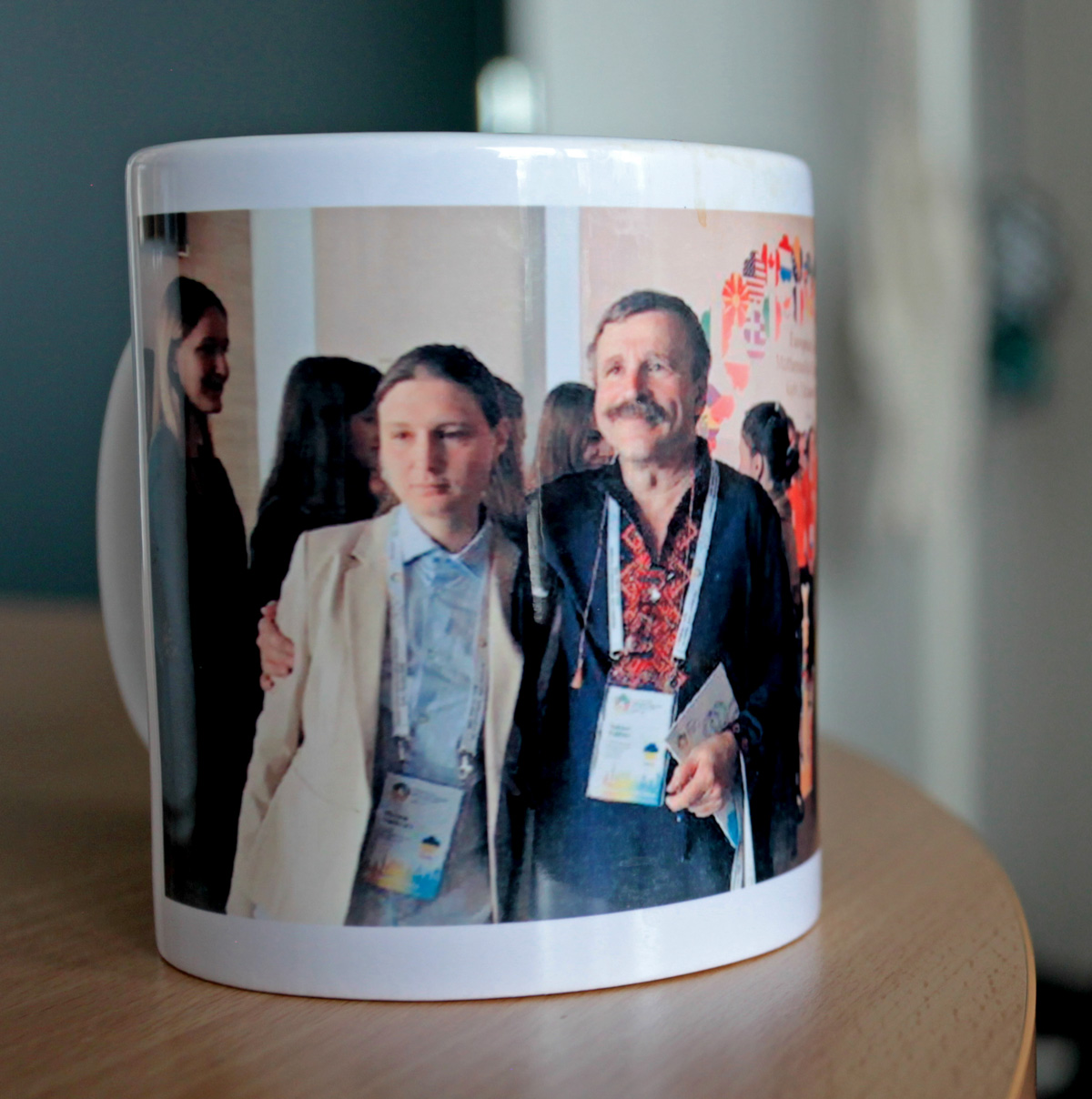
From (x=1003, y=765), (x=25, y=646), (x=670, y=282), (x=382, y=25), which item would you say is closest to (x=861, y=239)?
(x=1003, y=765)

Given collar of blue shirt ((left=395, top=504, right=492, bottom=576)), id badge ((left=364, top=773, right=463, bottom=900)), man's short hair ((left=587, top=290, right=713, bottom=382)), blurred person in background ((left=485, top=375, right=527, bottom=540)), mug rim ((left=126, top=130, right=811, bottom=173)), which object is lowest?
id badge ((left=364, top=773, right=463, bottom=900))

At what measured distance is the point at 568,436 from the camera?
0.34m

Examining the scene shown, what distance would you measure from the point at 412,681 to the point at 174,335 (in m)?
0.11

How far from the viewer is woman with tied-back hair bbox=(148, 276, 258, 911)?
13.8 inches

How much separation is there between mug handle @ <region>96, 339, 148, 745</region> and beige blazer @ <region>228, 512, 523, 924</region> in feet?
0.35

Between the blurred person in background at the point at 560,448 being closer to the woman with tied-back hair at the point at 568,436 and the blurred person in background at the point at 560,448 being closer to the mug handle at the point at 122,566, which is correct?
the woman with tied-back hair at the point at 568,436

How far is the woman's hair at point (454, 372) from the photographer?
1.09 ft

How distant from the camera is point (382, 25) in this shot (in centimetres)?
80

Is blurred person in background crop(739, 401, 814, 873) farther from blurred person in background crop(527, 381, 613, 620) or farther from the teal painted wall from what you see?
the teal painted wall

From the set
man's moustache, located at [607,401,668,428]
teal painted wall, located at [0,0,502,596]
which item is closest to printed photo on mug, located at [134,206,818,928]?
man's moustache, located at [607,401,668,428]

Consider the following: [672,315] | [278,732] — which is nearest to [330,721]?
[278,732]

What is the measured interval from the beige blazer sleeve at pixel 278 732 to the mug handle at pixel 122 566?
98mm

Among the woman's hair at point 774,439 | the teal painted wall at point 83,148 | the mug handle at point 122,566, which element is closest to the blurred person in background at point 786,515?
the woman's hair at point 774,439

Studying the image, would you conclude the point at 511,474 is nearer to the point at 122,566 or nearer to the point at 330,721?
the point at 330,721
